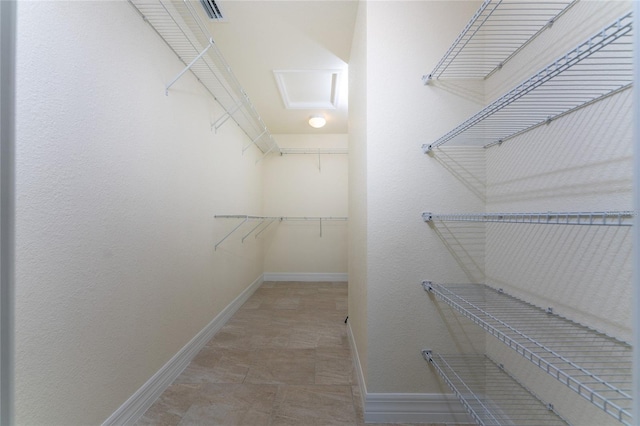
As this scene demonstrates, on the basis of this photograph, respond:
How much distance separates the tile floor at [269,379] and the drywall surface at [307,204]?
5.10ft

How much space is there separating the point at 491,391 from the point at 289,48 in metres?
2.52

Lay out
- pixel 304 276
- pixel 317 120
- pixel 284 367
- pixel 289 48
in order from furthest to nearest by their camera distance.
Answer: pixel 304 276, pixel 317 120, pixel 289 48, pixel 284 367

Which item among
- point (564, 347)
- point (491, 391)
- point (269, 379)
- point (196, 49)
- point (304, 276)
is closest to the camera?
point (564, 347)

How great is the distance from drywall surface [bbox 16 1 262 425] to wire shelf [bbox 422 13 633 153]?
145cm

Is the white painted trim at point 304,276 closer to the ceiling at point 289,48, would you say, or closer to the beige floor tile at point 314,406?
the ceiling at point 289,48

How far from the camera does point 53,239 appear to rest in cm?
94

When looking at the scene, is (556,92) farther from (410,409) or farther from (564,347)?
(410,409)

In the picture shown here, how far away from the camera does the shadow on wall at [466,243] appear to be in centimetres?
137

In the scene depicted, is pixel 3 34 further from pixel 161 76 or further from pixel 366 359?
pixel 366 359

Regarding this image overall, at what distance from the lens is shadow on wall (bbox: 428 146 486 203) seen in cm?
138

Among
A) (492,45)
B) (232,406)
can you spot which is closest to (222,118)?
(492,45)

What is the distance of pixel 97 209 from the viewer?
3.69 feet

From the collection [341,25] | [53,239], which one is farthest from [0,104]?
[341,25]

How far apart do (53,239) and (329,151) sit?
368 centimetres
